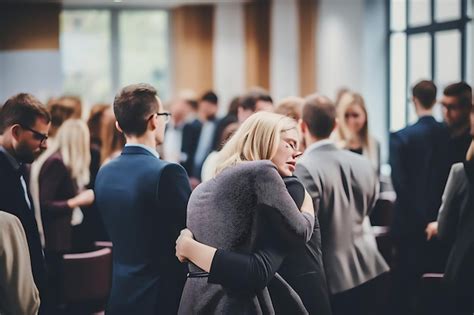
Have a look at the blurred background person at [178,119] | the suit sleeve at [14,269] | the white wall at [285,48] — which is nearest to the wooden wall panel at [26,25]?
the blurred background person at [178,119]

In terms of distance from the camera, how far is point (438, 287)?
401 cm

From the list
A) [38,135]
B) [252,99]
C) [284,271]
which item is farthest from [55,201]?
[284,271]

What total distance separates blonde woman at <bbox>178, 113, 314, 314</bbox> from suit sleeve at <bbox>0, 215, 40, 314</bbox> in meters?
0.56

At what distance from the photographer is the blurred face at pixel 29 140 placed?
10.9 ft

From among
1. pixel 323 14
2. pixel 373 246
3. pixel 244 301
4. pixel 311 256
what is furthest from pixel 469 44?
pixel 244 301

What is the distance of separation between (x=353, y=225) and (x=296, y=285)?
0.90 metres

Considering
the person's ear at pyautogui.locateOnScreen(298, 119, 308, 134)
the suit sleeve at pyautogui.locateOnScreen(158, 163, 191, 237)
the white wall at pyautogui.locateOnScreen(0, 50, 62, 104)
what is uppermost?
the white wall at pyautogui.locateOnScreen(0, 50, 62, 104)

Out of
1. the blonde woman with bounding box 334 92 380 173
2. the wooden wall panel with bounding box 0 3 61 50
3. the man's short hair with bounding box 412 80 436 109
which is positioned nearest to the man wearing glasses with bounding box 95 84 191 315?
the man's short hair with bounding box 412 80 436 109

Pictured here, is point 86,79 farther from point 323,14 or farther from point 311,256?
point 311,256

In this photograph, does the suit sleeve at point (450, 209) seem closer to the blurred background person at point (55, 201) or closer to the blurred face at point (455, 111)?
the blurred face at point (455, 111)

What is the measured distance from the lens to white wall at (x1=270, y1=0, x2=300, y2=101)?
1145 centimetres

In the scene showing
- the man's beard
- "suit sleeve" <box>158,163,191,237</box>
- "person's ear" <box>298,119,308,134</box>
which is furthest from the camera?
"person's ear" <box>298,119,308,134</box>

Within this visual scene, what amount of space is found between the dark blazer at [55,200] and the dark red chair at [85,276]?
1.11ft

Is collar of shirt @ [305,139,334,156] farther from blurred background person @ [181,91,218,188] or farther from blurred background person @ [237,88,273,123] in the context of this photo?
blurred background person @ [181,91,218,188]
